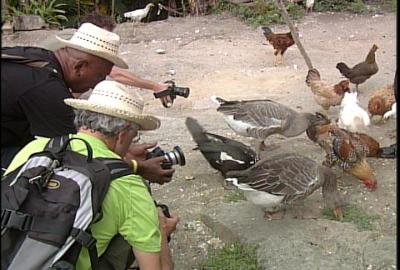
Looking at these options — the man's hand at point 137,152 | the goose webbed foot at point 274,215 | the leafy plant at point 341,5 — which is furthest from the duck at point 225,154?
the leafy plant at point 341,5

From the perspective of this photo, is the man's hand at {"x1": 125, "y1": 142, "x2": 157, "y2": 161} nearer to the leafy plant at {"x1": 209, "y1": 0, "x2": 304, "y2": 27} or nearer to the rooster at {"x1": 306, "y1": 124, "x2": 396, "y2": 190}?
the rooster at {"x1": 306, "y1": 124, "x2": 396, "y2": 190}

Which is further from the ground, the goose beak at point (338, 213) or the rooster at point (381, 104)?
the goose beak at point (338, 213)

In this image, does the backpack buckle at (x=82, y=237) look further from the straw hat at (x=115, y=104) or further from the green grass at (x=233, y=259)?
the green grass at (x=233, y=259)

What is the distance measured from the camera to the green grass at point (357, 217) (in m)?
4.08

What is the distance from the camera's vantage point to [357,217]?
13.8 feet

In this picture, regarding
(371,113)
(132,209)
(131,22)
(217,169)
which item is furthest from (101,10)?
(132,209)

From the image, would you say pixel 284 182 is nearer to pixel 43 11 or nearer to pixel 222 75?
pixel 222 75

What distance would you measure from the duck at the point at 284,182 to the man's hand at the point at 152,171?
695 millimetres

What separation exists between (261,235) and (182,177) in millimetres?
1159

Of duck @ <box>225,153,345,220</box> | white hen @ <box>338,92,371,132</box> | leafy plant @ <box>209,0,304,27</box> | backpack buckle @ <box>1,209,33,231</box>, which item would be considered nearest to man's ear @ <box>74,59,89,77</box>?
duck @ <box>225,153,345,220</box>

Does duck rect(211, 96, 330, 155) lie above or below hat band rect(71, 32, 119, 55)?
below

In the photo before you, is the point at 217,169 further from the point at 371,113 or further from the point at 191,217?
the point at 371,113

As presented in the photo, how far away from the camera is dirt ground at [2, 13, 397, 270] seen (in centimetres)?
451

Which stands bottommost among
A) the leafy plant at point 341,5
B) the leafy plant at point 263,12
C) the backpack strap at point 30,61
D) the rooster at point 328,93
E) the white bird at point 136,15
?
the white bird at point 136,15
